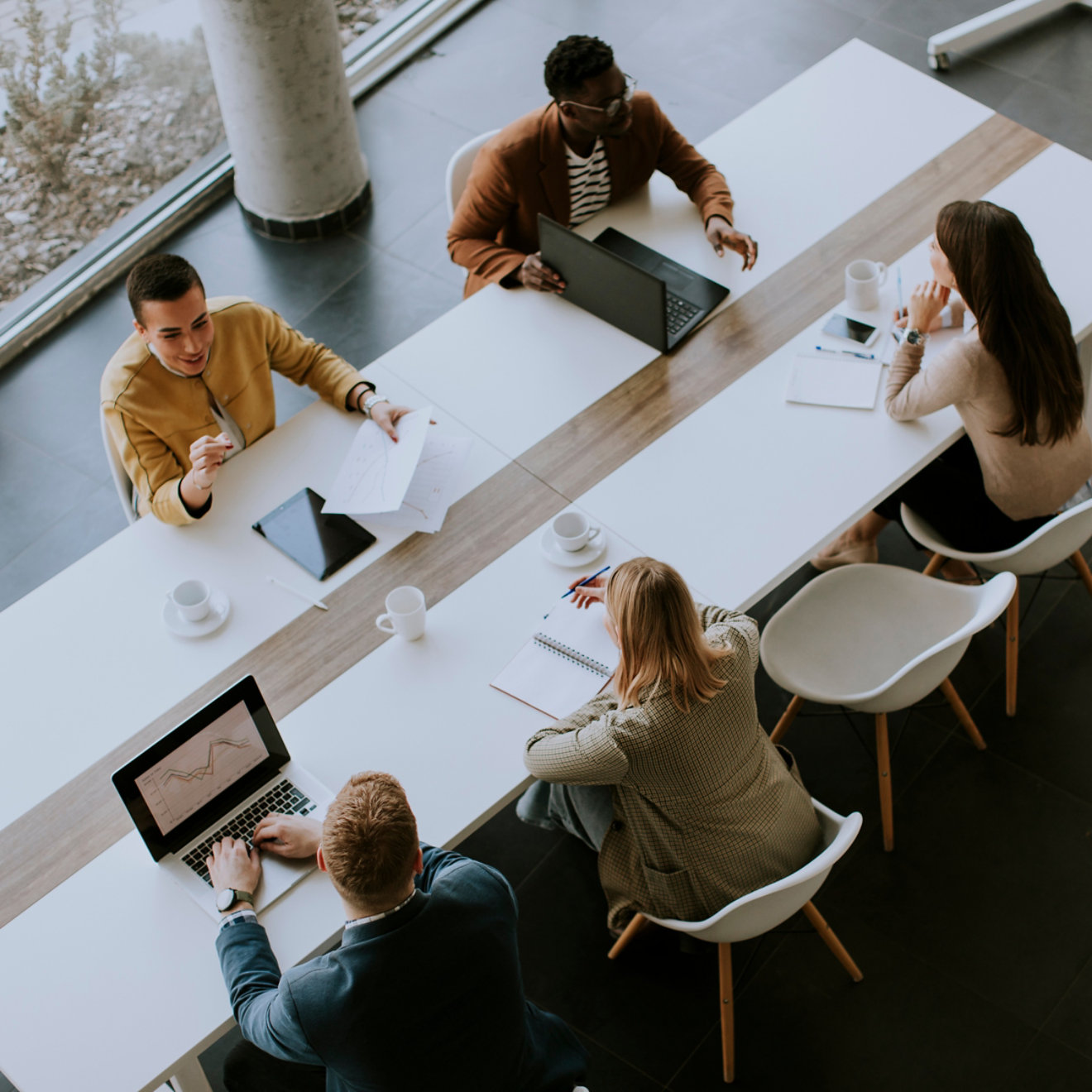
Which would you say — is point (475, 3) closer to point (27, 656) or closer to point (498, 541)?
point (498, 541)

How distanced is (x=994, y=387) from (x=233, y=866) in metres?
1.96

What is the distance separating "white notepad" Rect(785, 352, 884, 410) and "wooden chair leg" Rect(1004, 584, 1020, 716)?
2.23ft

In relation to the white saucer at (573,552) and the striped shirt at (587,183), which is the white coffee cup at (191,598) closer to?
the white saucer at (573,552)

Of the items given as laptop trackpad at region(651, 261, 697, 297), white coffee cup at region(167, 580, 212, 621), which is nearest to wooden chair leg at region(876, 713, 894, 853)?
laptop trackpad at region(651, 261, 697, 297)

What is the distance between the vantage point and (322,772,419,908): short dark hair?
178 centimetres

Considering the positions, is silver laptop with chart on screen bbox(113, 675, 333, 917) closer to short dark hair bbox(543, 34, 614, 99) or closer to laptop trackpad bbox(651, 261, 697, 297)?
laptop trackpad bbox(651, 261, 697, 297)

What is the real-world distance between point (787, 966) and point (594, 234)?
6.61ft

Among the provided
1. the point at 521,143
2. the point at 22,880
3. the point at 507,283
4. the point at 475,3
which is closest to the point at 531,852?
the point at 22,880

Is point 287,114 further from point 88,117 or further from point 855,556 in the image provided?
point 855,556

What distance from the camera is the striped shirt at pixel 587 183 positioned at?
131 inches

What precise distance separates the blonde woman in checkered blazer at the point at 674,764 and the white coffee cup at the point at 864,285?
1.12 meters

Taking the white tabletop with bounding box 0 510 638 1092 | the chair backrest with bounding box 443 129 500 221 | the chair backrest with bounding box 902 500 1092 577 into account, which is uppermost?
the chair backrest with bounding box 443 129 500 221

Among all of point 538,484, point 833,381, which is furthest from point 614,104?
point 538,484

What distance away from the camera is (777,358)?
9.96 ft
